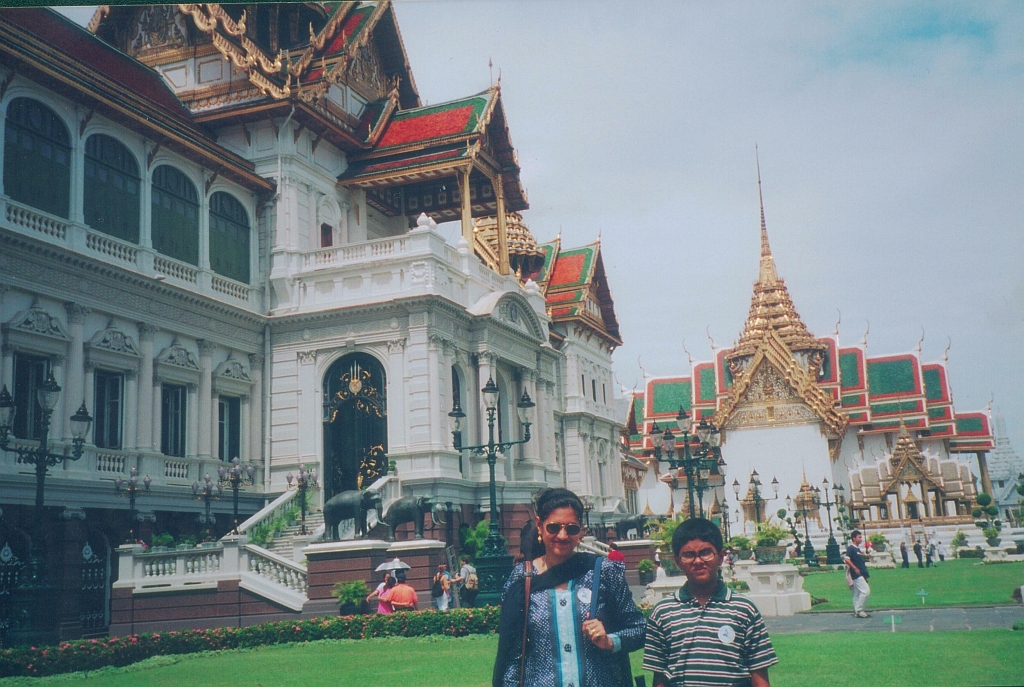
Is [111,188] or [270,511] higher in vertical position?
[111,188]

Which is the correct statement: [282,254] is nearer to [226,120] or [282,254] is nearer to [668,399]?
[226,120]

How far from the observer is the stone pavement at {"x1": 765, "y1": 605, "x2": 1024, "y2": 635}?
12969 millimetres

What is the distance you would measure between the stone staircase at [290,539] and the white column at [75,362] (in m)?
4.42

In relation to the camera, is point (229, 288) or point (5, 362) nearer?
point (5, 362)

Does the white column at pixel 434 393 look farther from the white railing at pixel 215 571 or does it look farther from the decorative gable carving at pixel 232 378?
the white railing at pixel 215 571

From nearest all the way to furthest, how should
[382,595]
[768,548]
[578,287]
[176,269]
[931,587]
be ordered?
[382,595], [176,269], [931,587], [768,548], [578,287]

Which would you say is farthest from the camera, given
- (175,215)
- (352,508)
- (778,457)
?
(778,457)

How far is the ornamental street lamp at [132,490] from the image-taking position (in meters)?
17.7

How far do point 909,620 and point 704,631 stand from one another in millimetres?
11005

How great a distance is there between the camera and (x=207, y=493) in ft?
63.6

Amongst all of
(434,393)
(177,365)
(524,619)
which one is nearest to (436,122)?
(434,393)

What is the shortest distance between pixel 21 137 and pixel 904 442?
1729 inches

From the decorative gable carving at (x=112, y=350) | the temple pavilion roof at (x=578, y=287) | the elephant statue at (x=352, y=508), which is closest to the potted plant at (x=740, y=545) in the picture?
the temple pavilion roof at (x=578, y=287)

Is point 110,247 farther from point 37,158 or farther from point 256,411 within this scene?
point 256,411
